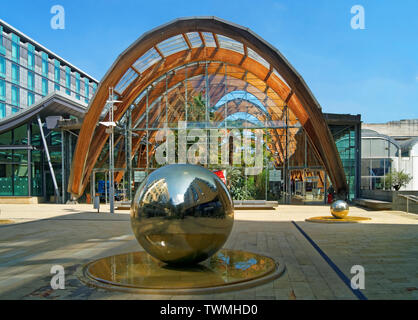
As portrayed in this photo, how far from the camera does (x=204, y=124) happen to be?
32.2m

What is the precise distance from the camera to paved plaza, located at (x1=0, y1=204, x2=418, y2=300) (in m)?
6.28

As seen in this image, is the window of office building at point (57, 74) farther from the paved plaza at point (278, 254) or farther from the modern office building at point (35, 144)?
the paved plaza at point (278, 254)

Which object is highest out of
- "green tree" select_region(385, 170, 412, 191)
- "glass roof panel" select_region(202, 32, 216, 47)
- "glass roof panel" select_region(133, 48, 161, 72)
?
"glass roof panel" select_region(202, 32, 216, 47)

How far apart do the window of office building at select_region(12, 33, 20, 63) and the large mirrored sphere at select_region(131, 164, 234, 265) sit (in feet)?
197

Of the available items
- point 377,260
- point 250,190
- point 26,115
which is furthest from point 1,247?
point 26,115

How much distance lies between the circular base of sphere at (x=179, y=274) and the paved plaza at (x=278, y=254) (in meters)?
0.17

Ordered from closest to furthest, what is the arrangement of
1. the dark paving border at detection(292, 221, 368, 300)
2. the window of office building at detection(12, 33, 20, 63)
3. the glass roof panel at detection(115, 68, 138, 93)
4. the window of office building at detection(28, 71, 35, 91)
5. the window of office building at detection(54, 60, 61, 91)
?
1. the dark paving border at detection(292, 221, 368, 300)
2. the glass roof panel at detection(115, 68, 138, 93)
3. the window of office building at detection(12, 33, 20, 63)
4. the window of office building at detection(28, 71, 35, 91)
5. the window of office building at detection(54, 60, 61, 91)

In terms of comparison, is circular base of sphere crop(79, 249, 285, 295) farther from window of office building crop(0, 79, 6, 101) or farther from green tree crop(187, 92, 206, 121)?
window of office building crop(0, 79, 6, 101)

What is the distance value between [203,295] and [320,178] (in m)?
27.3

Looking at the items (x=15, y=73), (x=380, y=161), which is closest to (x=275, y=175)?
(x=380, y=161)

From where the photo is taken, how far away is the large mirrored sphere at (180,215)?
682cm

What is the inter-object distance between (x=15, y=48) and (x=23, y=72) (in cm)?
380
